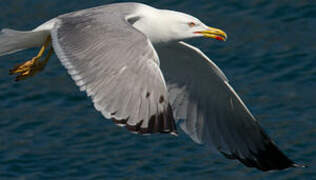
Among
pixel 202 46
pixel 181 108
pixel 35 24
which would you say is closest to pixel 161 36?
pixel 181 108

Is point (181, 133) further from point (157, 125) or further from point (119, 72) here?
point (157, 125)

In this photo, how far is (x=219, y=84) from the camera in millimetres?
9656

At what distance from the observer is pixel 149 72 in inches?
299

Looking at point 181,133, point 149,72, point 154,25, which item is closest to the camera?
point 149,72

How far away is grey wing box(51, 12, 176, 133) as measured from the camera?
743 centimetres

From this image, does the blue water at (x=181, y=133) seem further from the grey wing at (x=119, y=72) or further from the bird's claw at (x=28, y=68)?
the grey wing at (x=119, y=72)

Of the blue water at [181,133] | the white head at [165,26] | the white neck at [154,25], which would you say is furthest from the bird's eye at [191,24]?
the blue water at [181,133]

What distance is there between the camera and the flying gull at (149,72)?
753 cm

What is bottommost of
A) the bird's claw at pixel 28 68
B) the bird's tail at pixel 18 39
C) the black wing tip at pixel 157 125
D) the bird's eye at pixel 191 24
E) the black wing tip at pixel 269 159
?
the black wing tip at pixel 269 159

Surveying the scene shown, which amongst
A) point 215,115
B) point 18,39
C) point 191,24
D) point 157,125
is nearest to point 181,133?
point 215,115

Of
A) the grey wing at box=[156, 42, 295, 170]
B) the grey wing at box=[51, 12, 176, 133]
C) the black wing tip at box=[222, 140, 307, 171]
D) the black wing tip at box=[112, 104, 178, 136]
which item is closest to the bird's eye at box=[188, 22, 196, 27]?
the grey wing at box=[156, 42, 295, 170]

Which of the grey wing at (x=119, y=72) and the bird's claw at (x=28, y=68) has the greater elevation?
the grey wing at (x=119, y=72)

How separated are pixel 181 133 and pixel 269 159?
Result: 2.39 meters

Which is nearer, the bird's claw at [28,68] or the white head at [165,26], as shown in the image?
the white head at [165,26]
